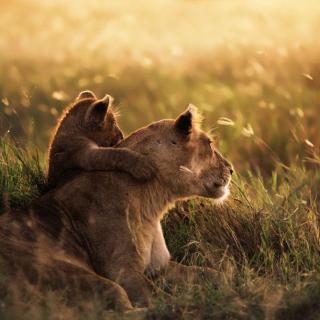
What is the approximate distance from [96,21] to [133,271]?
12.2m

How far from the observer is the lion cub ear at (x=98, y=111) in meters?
7.50

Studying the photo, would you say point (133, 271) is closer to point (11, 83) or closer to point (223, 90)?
point (223, 90)

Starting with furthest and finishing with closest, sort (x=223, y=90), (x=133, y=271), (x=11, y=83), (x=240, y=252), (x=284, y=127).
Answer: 1. (x=11, y=83)
2. (x=223, y=90)
3. (x=284, y=127)
4. (x=240, y=252)
5. (x=133, y=271)

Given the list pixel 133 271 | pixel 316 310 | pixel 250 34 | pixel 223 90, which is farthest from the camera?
pixel 250 34

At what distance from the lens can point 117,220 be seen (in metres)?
6.83

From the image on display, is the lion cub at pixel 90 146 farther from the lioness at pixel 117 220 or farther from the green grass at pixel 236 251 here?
the green grass at pixel 236 251

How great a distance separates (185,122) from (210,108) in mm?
4604

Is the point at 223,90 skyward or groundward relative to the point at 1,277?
groundward

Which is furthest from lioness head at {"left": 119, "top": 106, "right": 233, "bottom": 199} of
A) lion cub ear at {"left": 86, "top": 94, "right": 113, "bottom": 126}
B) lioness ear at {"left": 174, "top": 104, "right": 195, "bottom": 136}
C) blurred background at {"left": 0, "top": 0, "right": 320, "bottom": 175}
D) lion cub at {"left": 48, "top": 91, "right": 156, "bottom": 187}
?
blurred background at {"left": 0, "top": 0, "right": 320, "bottom": 175}

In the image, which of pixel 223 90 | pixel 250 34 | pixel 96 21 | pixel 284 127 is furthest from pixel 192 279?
pixel 96 21

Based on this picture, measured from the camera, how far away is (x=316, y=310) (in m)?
6.20

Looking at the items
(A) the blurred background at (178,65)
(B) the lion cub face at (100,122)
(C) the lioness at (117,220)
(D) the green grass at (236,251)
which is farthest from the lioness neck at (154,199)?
(A) the blurred background at (178,65)

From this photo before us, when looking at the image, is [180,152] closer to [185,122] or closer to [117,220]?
[185,122]

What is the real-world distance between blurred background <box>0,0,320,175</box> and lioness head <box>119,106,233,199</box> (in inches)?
91.2
